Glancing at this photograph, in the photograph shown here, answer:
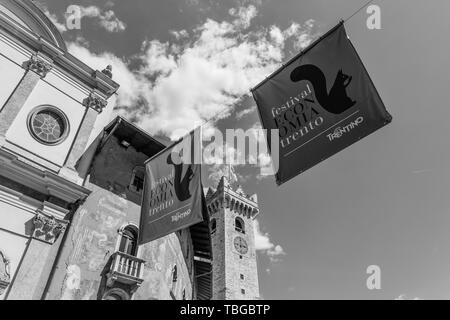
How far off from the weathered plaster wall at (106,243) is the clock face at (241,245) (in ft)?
89.9

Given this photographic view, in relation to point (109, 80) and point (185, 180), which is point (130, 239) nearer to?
point (185, 180)

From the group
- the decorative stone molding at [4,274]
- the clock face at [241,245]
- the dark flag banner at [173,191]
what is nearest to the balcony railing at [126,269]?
the decorative stone molding at [4,274]

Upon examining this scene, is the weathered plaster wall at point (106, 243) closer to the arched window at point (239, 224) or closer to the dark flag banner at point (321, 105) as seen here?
the dark flag banner at point (321, 105)

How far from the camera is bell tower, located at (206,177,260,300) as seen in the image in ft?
131

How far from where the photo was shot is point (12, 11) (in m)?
14.9

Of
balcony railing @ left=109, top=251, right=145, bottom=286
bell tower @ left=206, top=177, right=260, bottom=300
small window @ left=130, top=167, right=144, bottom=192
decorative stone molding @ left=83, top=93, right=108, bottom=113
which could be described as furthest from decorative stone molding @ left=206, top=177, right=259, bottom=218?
balcony railing @ left=109, top=251, right=145, bottom=286

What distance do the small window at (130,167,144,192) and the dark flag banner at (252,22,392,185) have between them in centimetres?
916

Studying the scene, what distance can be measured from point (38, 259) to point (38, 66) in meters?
8.85

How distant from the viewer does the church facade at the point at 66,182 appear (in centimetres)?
1120

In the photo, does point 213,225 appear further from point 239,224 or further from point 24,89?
point 24,89

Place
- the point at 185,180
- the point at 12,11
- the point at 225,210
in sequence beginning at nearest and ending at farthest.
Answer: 1. the point at 185,180
2. the point at 12,11
3. the point at 225,210

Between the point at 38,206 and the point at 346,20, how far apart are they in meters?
12.5

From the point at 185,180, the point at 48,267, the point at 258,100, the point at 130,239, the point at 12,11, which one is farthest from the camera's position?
the point at 12,11
